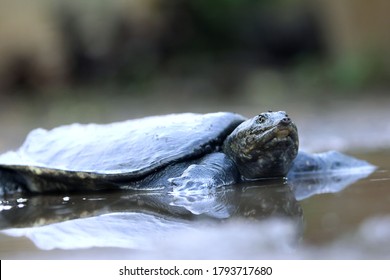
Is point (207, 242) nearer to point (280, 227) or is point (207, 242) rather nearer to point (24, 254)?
point (280, 227)

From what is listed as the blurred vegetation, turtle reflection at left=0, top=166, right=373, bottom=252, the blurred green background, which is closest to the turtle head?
turtle reflection at left=0, top=166, right=373, bottom=252

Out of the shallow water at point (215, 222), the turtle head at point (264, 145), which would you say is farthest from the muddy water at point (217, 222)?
the turtle head at point (264, 145)

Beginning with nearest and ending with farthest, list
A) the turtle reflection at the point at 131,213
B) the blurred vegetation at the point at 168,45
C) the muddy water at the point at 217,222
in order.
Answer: the muddy water at the point at 217,222, the turtle reflection at the point at 131,213, the blurred vegetation at the point at 168,45

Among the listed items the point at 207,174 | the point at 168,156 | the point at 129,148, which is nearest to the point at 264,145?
the point at 207,174

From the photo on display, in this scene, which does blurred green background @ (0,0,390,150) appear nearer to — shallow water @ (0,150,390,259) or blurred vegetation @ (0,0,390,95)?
blurred vegetation @ (0,0,390,95)

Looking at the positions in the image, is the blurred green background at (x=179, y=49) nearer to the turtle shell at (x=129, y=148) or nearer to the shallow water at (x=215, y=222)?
the turtle shell at (x=129, y=148)
